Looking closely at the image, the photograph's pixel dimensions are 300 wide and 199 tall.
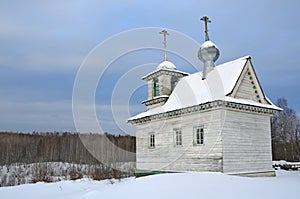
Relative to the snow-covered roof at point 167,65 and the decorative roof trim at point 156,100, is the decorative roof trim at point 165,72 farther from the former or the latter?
the decorative roof trim at point 156,100

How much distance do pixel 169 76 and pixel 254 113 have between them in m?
6.44

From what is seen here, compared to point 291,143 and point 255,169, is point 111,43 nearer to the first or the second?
point 255,169

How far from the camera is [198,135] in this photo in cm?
1323

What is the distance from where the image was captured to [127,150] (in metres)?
33.4

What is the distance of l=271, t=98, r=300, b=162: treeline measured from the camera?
3434 centimetres

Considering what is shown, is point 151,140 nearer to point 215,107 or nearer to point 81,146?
point 215,107

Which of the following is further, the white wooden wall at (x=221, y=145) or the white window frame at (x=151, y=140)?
the white window frame at (x=151, y=140)

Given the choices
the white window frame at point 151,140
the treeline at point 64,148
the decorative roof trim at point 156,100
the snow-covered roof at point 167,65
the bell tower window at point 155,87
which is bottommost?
the treeline at point 64,148

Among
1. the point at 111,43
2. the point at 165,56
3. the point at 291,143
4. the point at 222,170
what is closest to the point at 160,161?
the point at 222,170

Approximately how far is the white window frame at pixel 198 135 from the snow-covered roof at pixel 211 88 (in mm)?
1086

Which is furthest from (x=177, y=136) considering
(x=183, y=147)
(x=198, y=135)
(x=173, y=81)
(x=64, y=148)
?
(x=64, y=148)

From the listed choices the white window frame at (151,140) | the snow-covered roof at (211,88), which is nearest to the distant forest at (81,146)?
the white window frame at (151,140)

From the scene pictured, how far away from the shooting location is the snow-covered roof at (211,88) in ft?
42.3

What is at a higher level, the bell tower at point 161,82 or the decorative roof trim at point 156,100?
the bell tower at point 161,82
